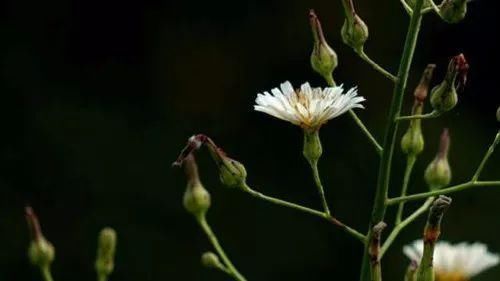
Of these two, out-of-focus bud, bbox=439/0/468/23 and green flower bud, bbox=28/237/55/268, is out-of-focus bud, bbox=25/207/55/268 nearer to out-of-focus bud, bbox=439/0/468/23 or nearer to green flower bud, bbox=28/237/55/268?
green flower bud, bbox=28/237/55/268

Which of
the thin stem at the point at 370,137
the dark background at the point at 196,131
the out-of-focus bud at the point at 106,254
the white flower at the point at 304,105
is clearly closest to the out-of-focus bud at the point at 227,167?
the white flower at the point at 304,105

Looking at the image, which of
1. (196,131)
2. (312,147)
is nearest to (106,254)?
(312,147)

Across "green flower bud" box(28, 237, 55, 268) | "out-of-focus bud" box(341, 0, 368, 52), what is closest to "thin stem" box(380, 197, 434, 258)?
"out-of-focus bud" box(341, 0, 368, 52)

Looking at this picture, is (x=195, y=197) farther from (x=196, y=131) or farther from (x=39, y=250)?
(x=196, y=131)

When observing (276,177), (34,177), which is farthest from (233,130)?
(34,177)

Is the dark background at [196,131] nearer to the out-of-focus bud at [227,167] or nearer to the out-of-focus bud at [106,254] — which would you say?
the out-of-focus bud at [106,254]

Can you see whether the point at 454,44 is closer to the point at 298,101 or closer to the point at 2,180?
the point at 2,180
